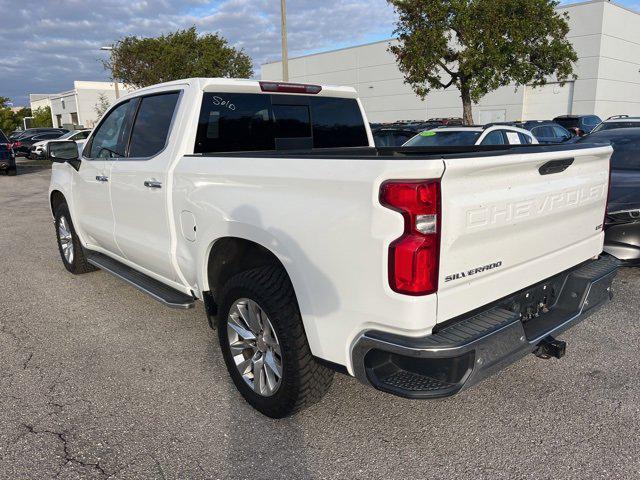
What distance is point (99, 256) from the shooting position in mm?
5188

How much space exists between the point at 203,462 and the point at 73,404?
1.11m

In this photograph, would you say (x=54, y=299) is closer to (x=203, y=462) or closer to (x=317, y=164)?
(x=203, y=462)

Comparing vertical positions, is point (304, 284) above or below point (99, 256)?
above

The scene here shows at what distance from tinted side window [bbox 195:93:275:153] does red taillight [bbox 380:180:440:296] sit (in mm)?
1930

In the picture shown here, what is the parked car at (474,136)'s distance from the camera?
8.86 metres

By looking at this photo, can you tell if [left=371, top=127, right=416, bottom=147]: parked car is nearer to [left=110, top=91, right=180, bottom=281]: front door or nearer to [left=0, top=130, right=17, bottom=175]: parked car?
[left=110, top=91, right=180, bottom=281]: front door

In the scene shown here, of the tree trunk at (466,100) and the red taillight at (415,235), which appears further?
the tree trunk at (466,100)

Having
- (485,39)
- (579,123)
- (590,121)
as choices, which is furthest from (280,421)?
(590,121)

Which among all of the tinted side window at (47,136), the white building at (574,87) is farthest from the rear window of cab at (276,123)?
the tinted side window at (47,136)

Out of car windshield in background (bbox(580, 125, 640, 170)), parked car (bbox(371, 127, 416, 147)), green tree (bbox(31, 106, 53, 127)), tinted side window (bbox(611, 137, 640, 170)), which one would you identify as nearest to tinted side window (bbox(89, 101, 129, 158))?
car windshield in background (bbox(580, 125, 640, 170))

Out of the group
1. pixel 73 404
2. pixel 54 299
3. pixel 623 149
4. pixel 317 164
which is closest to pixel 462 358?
pixel 317 164

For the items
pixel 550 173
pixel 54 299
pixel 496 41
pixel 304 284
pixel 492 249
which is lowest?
pixel 54 299

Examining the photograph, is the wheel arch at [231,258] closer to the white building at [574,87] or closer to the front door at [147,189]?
the front door at [147,189]

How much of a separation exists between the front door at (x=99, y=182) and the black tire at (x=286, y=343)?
7.12 ft
